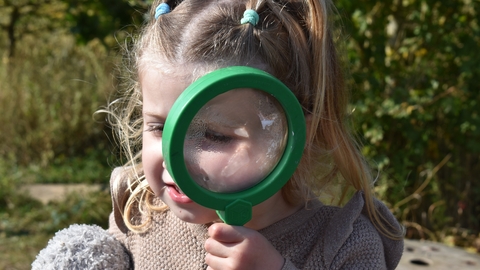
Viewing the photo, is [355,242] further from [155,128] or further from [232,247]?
[155,128]

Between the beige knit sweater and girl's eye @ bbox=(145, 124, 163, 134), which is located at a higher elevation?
girl's eye @ bbox=(145, 124, 163, 134)

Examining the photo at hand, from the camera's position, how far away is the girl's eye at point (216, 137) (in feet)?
4.66

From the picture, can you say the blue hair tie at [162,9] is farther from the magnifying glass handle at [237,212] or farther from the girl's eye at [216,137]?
the magnifying glass handle at [237,212]

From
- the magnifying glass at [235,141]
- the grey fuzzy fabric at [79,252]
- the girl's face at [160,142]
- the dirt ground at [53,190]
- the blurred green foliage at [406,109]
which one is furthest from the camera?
the dirt ground at [53,190]

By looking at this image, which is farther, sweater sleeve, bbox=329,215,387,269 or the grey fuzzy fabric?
the grey fuzzy fabric

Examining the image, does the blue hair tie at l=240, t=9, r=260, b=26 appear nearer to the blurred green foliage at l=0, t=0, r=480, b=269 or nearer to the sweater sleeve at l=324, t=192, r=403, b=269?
the sweater sleeve at l=324, t=192, r=403, b=269

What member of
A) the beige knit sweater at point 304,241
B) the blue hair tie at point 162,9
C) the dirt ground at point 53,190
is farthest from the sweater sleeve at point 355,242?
the dirt ground at point 53,190

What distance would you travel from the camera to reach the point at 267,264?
155 centimetres

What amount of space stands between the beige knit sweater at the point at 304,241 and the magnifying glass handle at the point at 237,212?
15.9 inches

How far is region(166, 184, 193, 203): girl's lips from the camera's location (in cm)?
160

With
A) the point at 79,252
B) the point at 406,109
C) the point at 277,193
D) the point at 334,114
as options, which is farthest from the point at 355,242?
the point at 406,109

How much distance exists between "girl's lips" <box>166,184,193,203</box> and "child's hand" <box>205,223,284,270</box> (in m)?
0.16

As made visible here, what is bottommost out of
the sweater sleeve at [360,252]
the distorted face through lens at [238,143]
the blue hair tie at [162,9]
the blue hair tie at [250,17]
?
the sweater sleeve at [360,252]

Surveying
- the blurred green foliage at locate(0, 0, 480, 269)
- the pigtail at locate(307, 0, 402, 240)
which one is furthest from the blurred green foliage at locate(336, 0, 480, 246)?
the pigtail at locate(307, 0, 402, 240)
